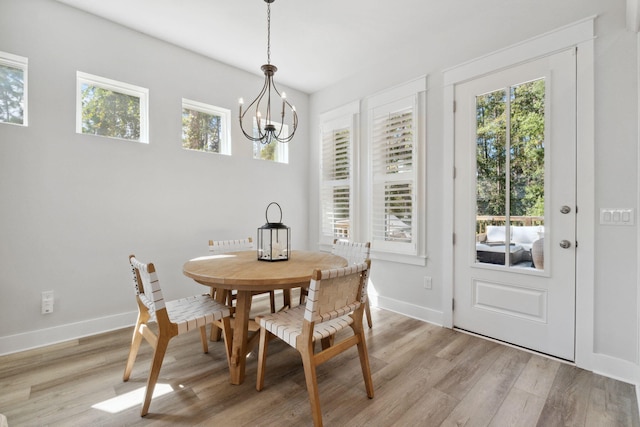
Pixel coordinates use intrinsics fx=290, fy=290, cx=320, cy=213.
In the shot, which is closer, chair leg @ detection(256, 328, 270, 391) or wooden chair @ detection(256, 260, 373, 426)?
wooden chair @ detection(256, 260, 373, 426)

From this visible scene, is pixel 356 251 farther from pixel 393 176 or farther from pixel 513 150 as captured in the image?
Answer: pixel 513 150

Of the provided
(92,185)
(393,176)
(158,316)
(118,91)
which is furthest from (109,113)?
(393,176)

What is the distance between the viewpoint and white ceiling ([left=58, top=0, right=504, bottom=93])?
7.93 ft

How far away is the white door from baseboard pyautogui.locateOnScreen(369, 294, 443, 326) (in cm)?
20

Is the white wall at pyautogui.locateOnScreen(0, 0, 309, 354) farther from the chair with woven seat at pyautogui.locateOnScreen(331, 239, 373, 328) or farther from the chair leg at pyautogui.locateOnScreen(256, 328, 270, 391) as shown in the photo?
the chair leg at pyautogui.locateOnScreen(256, 328, 270, 391)

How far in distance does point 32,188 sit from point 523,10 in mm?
4133

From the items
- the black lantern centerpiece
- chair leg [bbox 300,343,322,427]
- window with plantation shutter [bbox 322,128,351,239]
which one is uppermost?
window with plantation shutter [bbox 322,128,351,239]

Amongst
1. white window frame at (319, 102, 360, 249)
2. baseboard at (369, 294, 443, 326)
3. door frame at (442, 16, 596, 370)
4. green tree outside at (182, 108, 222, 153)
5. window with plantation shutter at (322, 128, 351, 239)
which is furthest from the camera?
window with plantation shutter at (322, 128, 351, 239)

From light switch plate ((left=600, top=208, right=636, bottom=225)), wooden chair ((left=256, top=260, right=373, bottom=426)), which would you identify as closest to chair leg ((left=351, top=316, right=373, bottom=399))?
wooden chair ((left=256, top=260, right=373, bottom=426))

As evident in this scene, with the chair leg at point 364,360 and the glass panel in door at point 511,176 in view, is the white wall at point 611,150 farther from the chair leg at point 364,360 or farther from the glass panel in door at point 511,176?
the chair leg at point 364,360

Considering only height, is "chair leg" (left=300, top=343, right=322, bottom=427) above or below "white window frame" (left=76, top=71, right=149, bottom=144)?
below

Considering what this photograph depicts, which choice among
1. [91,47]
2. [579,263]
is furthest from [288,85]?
[579,263]

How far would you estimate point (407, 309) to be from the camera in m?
3.06

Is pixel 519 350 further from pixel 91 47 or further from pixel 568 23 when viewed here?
pixel 91 47
